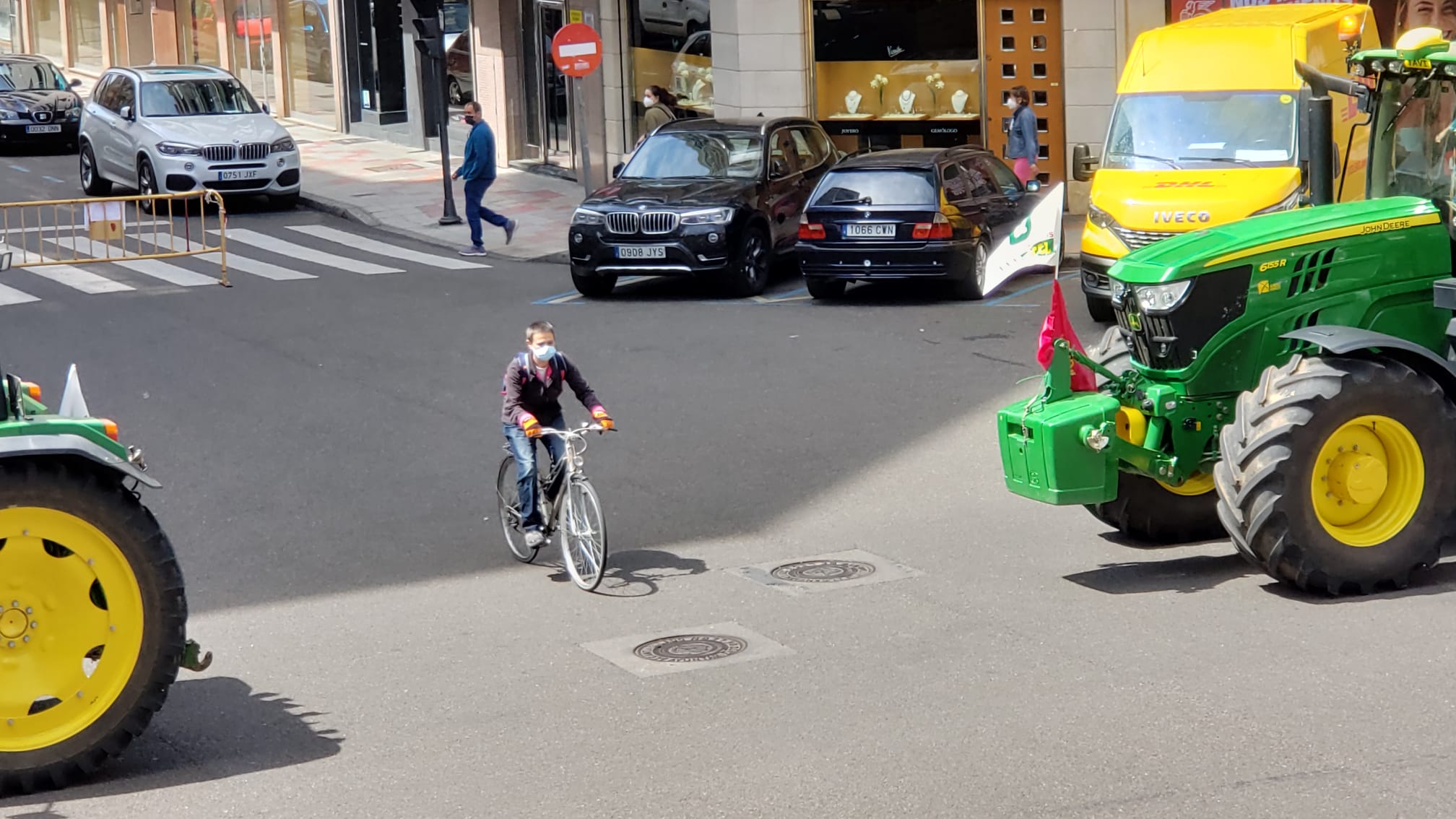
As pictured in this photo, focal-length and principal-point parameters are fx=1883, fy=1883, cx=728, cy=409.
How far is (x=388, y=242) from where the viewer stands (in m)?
25.1

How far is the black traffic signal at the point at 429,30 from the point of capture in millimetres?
25844

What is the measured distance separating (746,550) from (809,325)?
23.8 ft

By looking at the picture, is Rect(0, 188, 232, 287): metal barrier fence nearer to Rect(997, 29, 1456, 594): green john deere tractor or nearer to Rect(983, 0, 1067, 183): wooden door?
Rect(983, 0, 1067, 183): wooden door

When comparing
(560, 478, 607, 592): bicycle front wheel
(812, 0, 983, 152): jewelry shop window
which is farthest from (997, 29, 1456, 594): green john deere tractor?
(812, 0, 983, 152): jewelry shop window

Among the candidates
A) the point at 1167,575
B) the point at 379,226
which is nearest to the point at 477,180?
the point at 379,226

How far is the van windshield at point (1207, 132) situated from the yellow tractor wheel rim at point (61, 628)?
12783 millimetres

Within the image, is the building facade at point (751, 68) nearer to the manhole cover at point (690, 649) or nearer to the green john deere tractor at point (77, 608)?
the manhole cover at point (690, 649)

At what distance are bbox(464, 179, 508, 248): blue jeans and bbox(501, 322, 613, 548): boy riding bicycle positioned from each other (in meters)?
13.5

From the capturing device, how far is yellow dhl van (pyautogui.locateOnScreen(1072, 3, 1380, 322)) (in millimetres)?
16750

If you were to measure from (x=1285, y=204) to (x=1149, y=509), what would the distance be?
7661 mm

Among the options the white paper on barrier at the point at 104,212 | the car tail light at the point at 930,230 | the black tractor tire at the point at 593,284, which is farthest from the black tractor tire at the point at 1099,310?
the white paper on barrier at the point at 104,212

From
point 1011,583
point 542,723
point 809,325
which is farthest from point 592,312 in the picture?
point 542,723

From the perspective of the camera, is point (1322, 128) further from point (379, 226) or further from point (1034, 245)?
point (379, 226)

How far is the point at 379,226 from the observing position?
26719mm
